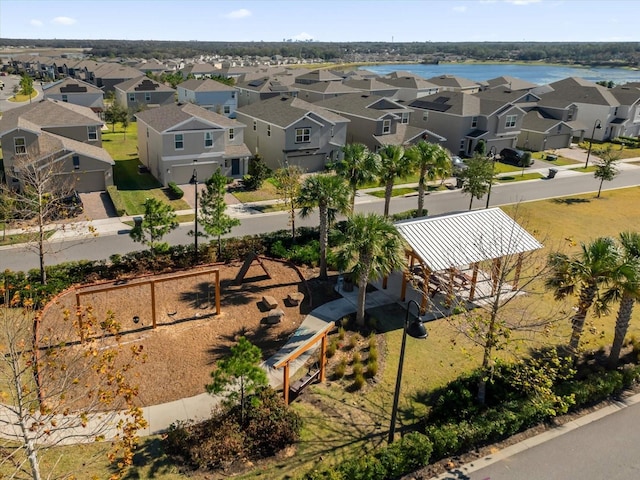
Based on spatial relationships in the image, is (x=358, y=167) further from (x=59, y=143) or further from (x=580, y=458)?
(x=59, y=143)

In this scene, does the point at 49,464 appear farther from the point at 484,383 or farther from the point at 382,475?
the point at 484,383

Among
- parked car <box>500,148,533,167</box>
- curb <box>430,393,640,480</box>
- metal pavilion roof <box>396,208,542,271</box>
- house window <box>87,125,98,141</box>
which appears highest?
house window <box>87,125,98,141</box>

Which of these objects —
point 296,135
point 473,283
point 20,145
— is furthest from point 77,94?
point 473,283

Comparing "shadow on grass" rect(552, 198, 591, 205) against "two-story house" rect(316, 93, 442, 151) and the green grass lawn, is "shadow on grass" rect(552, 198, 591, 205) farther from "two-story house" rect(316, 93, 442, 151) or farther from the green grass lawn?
the green grass lawn

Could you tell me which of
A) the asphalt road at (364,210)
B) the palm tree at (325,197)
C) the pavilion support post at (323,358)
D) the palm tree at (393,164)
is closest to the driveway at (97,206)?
the asphalt road at (364,210)

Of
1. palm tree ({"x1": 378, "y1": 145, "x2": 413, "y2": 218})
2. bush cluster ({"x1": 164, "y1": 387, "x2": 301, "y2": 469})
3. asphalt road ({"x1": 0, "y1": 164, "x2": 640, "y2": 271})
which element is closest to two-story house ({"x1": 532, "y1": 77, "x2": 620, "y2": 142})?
asphalt road ({"x1": 0, "y1": 164, "x2": 640, "y2": 271})

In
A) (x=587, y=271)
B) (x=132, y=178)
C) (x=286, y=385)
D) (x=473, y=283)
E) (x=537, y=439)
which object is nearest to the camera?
(x=537, y=439)
